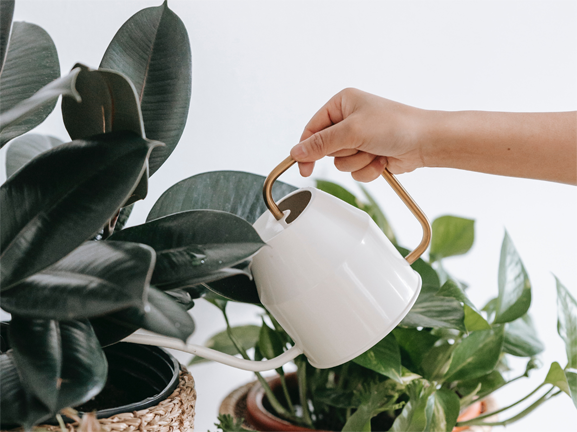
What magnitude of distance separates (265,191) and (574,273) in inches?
37.5

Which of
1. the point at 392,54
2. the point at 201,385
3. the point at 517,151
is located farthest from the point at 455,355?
the point at 392,54

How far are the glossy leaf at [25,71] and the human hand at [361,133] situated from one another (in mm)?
275

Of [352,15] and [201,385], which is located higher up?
[352,15]

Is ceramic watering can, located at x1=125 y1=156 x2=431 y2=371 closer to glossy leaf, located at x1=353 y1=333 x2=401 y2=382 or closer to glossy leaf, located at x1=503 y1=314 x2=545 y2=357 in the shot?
glossy leaf, located at x1=353 y1=333 x2=401 y2=382

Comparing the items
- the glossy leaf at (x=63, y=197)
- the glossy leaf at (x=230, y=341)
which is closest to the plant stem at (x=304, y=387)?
the glossy leaf at (x=230, y=341)

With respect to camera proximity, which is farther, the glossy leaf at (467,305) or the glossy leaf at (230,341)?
the glossy leaf at (230,341)

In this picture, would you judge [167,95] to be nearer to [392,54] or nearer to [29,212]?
[29,212]

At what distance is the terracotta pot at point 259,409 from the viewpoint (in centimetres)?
65

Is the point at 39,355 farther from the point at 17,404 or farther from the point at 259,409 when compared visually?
the point at 259,409

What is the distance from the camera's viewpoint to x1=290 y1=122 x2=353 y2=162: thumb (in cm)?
51

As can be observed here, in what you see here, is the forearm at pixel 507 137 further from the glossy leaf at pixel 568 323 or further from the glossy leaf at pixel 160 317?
the glossy leaf at pixel 160 317

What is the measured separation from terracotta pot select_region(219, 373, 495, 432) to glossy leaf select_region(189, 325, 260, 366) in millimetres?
70

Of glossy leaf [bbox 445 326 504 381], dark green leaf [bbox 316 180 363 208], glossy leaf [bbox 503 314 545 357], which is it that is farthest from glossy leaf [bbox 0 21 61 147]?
glossy leaf [bbox 503 314 545 357]

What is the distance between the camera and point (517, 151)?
567mm
